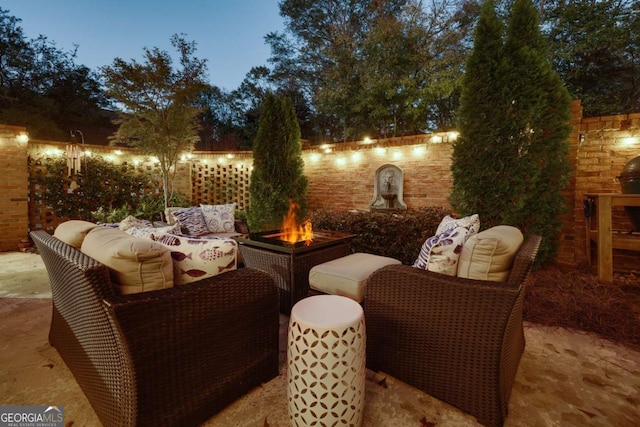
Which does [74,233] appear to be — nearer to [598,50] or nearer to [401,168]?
[401,168]

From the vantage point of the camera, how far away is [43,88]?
9227 mm

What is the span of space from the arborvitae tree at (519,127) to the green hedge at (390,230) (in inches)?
28.2

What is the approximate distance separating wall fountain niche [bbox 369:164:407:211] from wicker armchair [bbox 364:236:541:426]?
14.3 ft

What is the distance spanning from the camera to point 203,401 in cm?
129

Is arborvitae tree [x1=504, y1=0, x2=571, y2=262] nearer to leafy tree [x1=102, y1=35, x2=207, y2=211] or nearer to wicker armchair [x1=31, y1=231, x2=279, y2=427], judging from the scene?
wicker armchair [x1=31, y1=231, x2=279, y2=427]

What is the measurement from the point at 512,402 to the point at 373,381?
0.69m

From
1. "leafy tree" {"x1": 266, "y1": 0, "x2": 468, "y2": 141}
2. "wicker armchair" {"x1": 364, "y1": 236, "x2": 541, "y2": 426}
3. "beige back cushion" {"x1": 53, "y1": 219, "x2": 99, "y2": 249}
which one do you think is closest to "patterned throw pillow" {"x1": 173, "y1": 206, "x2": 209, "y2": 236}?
"beige back cushion" {"x1": 53, "y1": 219, "x2": 99, "y2": 249}

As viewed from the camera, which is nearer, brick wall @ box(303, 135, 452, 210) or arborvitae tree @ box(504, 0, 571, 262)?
arborvitae tree @ box(504, 0, 571, 262)

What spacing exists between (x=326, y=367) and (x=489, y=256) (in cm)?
97

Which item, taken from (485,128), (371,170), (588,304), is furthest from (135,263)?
(371,170)

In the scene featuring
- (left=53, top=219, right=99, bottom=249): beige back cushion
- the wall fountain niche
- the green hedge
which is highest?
the wall fountain niche

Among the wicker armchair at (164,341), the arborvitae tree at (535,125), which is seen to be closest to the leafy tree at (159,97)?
the wicker armchair at (164,341)

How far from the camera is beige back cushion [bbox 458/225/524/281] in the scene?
1422 mm

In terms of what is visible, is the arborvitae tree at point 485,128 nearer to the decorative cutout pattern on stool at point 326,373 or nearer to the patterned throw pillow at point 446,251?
the patterned throw pillow at point 446,251
